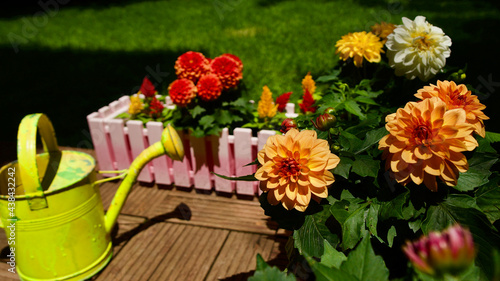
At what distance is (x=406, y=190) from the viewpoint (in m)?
1.09

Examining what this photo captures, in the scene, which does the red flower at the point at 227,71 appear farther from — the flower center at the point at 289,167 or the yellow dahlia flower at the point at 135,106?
the flower center at the point at 289,167

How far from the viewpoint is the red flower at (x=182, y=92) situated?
2.48 m

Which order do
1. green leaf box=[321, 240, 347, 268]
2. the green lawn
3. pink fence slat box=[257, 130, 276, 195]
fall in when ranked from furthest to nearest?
the green lawn < pink fence slat box=[257, 130, 276, 195] < green leaf box=[321, 240, 347, 268]

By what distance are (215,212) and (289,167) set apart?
1.64m

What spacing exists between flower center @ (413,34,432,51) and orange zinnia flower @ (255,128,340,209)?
811 millimetres

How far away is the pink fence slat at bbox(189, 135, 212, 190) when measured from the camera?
8.73 feet

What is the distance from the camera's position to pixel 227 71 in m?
2.54

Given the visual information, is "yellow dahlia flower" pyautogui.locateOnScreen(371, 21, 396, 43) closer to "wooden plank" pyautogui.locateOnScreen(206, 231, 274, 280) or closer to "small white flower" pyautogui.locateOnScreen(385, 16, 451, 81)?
"small white flower" pyautogui.locateOnScreen(385, 16, 451, 81)

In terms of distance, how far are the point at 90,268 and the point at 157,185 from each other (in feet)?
3.24

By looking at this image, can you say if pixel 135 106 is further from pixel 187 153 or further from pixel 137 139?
pixel 187 153

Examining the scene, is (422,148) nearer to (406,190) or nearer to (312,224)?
(406,190)

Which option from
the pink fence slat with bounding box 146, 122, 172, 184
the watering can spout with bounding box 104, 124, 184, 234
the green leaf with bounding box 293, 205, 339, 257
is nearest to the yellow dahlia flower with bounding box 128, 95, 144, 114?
the pink fence slat with bounding box 146, 122, 172, 184

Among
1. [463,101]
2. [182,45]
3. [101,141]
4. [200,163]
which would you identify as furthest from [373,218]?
[182,45]

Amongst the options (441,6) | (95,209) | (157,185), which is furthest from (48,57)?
(441,6)
